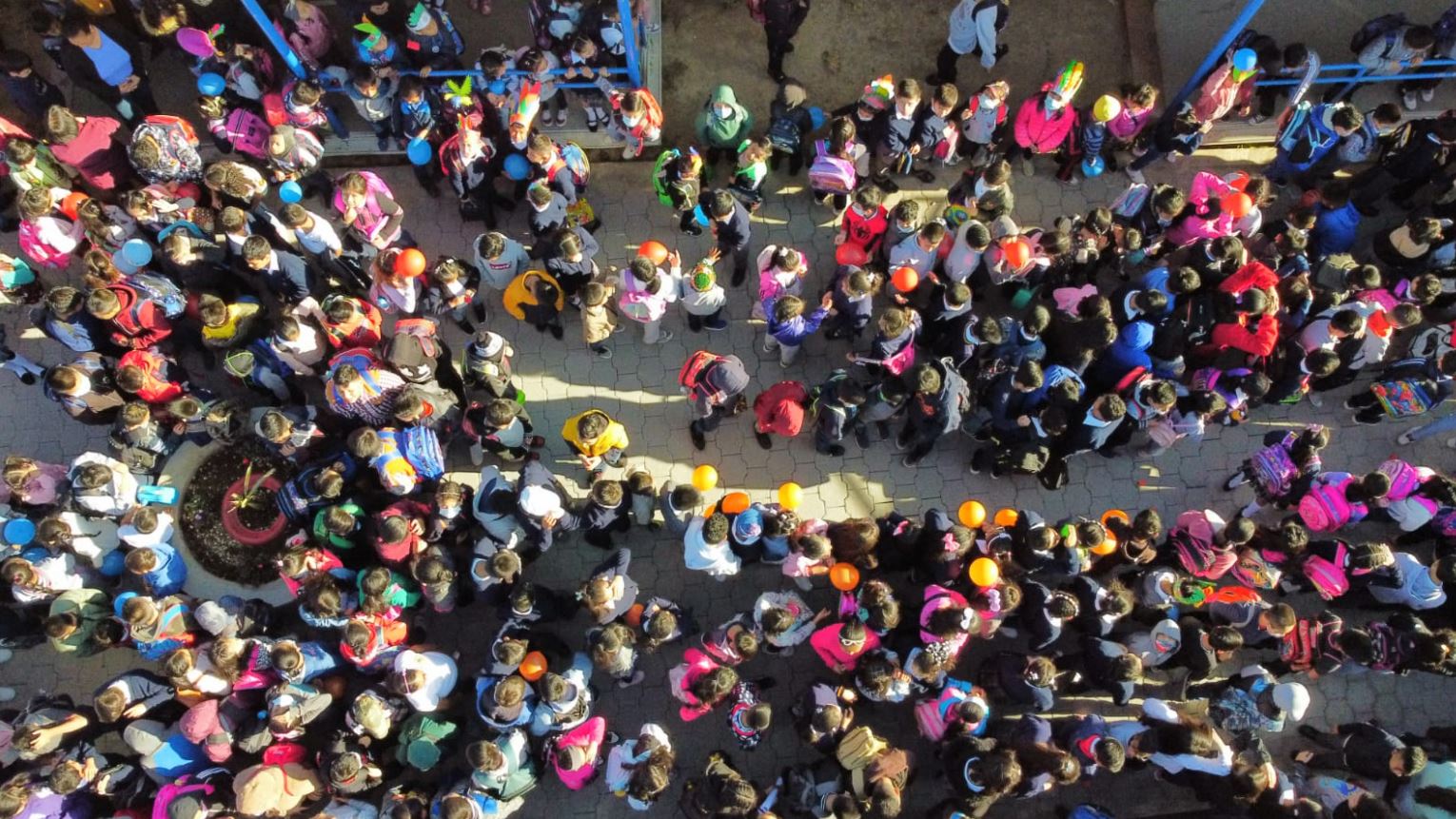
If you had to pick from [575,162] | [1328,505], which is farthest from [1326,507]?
[575,162]

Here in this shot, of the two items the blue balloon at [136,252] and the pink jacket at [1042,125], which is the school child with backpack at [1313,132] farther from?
the blue balloon at [136,252]

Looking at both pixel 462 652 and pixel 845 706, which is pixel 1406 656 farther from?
pixel 462 652

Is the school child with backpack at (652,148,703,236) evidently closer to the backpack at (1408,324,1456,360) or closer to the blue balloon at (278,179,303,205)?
the blue balloon at (278,179,303,205)

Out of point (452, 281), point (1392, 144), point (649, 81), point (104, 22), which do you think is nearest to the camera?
point (452, 281)

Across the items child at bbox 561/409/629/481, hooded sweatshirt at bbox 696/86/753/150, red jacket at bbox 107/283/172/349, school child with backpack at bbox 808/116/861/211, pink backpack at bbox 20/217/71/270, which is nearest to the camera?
child at bbox 561/409/629/481

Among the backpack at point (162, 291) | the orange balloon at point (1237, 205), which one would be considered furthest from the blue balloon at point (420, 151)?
the orange balloon at point (1237, 205)

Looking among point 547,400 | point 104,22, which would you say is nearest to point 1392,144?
point 547,400

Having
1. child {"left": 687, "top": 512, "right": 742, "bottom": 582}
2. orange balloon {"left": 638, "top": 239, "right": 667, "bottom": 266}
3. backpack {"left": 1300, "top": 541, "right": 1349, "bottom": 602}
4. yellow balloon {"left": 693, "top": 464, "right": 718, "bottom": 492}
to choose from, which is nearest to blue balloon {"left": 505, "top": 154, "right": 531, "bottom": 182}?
orange balloon {"left": 638, "top": 239, "right": 667, "bottom": 266}
